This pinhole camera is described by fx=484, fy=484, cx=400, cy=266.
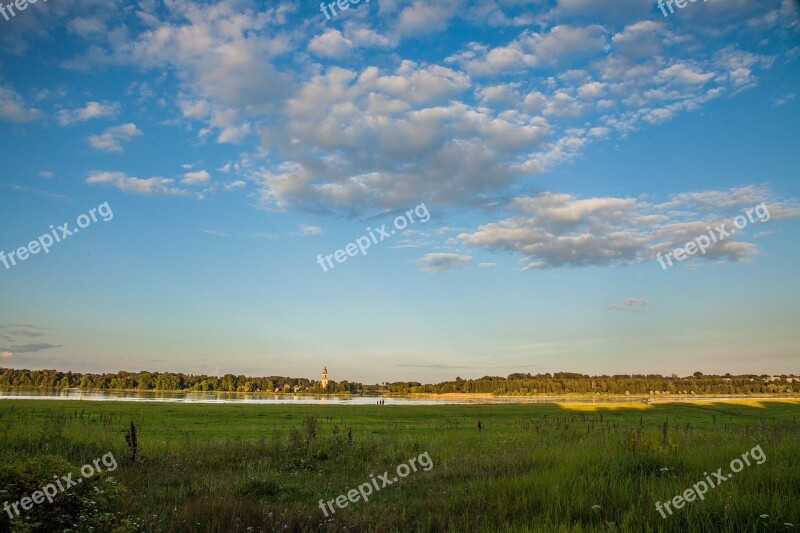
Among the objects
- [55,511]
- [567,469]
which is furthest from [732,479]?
[55,511]

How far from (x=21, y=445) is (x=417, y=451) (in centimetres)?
1189

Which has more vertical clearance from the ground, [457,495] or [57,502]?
[57,502]

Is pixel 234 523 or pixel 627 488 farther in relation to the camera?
pixel 627 488

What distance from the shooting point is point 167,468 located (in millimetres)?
12859

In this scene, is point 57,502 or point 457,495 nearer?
point 57,502

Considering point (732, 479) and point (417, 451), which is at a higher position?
point (732, 479)

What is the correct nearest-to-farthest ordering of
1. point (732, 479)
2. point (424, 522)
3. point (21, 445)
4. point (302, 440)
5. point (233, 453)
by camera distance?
1. point (424, 522)
2. point (732, 479)
3. point (21, 445)
4. point (233, 453)
5. point (302, 440)

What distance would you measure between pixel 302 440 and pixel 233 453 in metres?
2.23

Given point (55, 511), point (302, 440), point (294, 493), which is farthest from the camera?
point (302, 440)

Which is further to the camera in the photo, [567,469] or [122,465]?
[122,465]

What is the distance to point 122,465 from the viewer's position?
13.2 m

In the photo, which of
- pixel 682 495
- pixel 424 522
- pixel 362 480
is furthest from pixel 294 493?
pixel 682 495

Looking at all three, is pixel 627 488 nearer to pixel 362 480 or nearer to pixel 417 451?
pixel 362 480

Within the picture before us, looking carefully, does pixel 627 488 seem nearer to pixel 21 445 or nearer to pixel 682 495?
pixel 682 495
